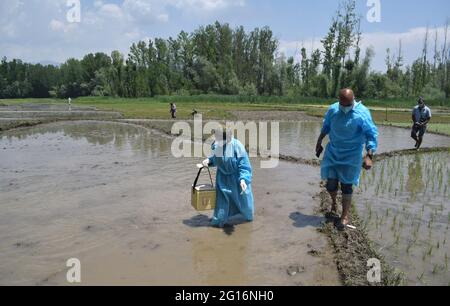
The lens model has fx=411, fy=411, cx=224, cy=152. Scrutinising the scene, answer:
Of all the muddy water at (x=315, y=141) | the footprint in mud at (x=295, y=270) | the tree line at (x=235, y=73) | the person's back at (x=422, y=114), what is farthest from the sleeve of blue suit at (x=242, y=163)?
the tree line at (x=235, y=73)

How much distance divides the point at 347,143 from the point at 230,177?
171cm

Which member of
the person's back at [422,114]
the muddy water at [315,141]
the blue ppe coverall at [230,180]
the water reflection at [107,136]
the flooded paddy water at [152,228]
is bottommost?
the flooded paddy water at [152,228]

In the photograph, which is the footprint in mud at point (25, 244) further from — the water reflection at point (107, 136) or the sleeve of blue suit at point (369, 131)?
the water reflection at point (107, 136)

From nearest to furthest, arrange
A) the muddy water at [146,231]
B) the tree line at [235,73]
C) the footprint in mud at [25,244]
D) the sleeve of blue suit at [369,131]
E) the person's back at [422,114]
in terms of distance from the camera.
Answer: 1. the muddy water at [146,231]
2. the footprint in mud at [25,244]
3. the sleeve of blue suit at [369,131]
4. the person's back at [422,114]
5. the tree line at [235,73]

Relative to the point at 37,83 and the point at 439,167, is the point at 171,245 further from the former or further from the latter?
the point at 37,83

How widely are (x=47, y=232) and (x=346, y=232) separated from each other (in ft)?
13.2

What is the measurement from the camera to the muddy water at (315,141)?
13425 mm

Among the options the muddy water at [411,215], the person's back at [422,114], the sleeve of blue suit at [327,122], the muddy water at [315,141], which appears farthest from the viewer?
the muddy water at [315,141]

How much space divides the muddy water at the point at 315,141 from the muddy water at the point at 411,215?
3.05 m

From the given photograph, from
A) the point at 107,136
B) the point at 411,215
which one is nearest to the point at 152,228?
the point at 411,215

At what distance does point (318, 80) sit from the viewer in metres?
57.0

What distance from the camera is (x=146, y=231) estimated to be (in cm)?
564

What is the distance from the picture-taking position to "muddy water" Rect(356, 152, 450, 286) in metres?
4.65
